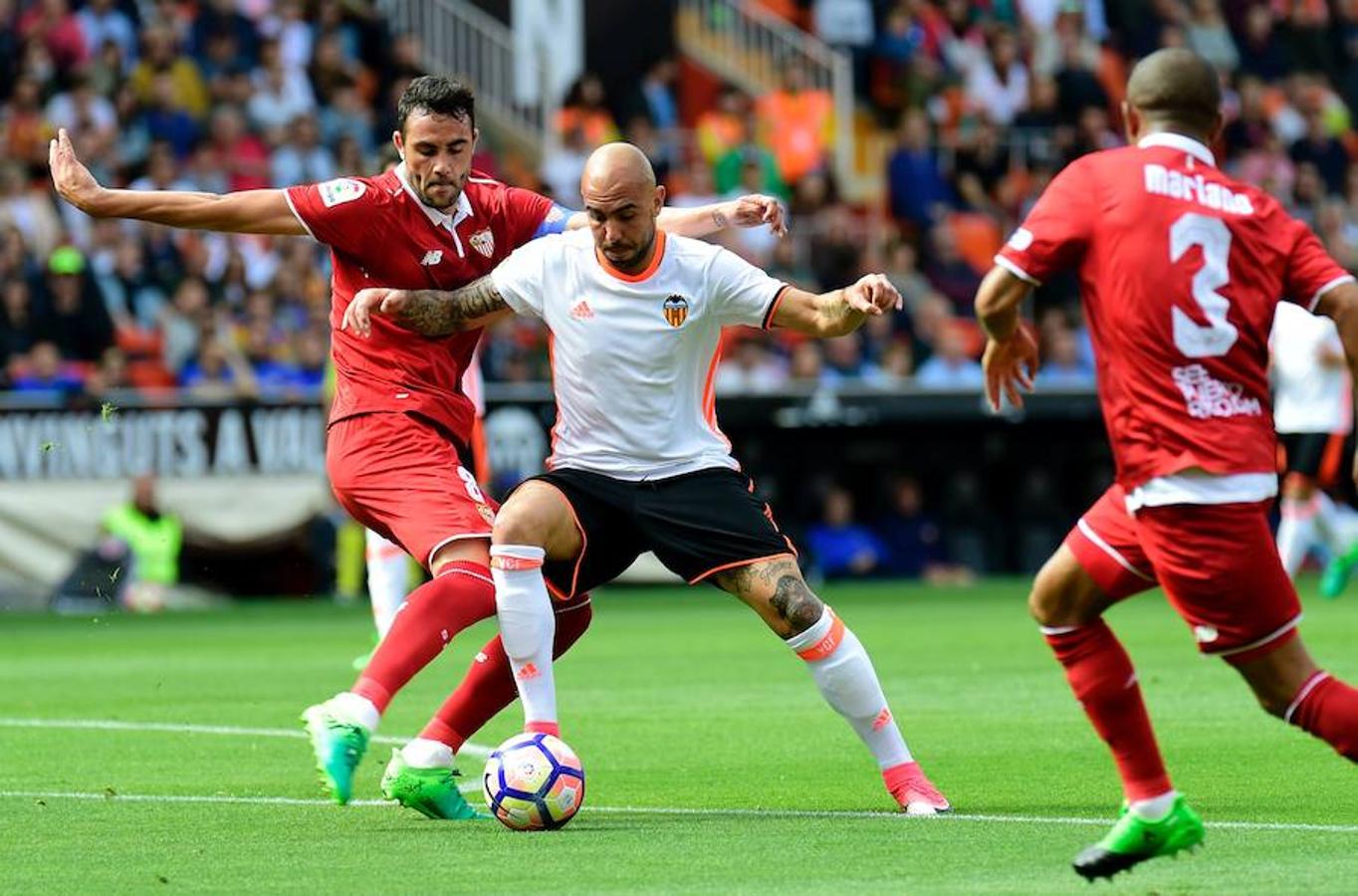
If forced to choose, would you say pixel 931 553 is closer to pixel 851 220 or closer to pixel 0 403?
pixel 851 220

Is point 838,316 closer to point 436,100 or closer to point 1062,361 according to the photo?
point 436,100

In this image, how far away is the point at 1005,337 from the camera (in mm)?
6746

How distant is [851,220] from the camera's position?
26703 millimetres

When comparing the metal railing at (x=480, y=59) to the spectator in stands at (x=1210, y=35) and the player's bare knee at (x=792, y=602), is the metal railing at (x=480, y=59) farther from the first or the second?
the player's bare knee at (x=792, y=602)

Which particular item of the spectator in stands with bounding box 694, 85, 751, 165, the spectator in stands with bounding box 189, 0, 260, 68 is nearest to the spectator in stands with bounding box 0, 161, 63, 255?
the spectator in stands with bounding box 189, 0, 260, 68

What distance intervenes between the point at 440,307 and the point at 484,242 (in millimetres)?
606

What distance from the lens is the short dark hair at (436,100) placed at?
28.4 feet

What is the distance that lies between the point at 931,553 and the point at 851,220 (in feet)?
14.1

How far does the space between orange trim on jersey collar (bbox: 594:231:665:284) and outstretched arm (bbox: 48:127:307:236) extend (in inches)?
42.8

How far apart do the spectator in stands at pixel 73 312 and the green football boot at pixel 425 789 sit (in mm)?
13695

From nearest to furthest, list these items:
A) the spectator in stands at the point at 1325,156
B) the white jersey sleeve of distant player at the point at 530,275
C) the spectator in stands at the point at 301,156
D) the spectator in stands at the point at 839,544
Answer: the white jersey sleeve of distant player at the point at 530,275
the spectator in stands at the point at 839,544
the spectator in stands at the point at 301,156
the spectator in stands at the point at 1325,156

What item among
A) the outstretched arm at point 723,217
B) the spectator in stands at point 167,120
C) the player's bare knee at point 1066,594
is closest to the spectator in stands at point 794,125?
the spectator in stands at point 167,120

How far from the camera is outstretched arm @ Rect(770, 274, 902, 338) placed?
7.75 meters

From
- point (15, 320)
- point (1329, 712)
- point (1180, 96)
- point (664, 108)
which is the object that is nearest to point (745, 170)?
point (664, 108)
